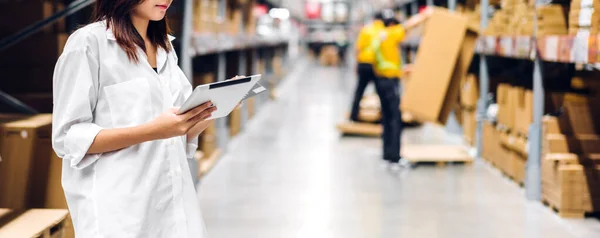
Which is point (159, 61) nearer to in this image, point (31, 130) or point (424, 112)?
point (31, 130)

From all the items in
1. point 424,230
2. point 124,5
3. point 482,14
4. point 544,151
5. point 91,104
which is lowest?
point 424,230

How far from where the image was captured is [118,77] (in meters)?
1.87

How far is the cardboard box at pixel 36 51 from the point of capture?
4195mm

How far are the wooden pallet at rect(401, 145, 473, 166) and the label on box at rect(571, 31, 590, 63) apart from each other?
107 inches

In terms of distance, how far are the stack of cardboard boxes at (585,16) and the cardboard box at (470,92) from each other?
3454 mm

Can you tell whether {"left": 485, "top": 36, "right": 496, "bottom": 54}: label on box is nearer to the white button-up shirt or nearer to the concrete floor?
the concrete floor

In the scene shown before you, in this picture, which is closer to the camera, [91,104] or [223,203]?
[91,104]

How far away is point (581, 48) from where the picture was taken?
4.28 meters

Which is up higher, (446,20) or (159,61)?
(446,20)

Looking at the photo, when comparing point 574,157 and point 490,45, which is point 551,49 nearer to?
point 574,157

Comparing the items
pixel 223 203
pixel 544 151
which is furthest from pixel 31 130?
pixel 544 151

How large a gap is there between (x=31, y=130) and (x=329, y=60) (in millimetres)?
33391

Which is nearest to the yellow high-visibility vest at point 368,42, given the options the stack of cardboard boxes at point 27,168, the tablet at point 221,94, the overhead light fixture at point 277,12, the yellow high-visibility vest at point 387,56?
the yellow high-visibility vest at point 387,56

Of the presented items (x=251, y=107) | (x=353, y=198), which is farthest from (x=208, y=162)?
(x=251, y=107)
